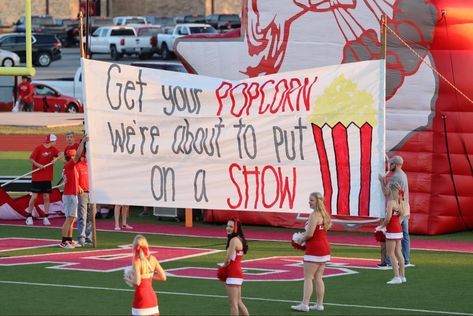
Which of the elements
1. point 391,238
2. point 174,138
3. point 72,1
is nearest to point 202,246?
point 174,138

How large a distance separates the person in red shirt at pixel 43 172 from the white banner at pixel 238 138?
264 cm

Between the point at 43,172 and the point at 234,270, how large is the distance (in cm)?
978

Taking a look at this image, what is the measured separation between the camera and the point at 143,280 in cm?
1258

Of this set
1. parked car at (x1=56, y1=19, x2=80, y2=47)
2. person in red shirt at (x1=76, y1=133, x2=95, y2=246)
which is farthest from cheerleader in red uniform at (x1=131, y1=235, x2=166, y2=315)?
parked car at (x1=56, y1=19, x2=80, y2=47)

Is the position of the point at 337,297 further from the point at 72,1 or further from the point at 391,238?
the point at 72,1

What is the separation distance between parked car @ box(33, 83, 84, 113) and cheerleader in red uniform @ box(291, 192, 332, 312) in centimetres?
2868

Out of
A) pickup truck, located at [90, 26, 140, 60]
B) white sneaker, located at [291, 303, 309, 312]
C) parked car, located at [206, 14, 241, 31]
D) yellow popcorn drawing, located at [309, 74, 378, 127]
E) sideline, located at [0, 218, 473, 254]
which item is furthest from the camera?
parked car, located at [206, 14, 241, 31]

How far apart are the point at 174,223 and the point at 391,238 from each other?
23.5 feet

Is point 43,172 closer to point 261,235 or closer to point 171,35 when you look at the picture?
point 261,235

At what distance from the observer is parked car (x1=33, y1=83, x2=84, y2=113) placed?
43.0 meters

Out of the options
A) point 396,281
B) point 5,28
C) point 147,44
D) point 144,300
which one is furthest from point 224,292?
point 5,28

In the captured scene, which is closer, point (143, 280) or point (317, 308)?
point (143, 280)

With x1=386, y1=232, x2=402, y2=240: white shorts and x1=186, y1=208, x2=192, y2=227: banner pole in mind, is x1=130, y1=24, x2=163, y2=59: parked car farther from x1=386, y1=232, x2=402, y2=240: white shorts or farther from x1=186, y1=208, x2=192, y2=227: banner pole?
x1=386, y1=232, x2=402, y2=240: white shorts

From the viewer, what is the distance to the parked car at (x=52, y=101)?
4300 centimetres
